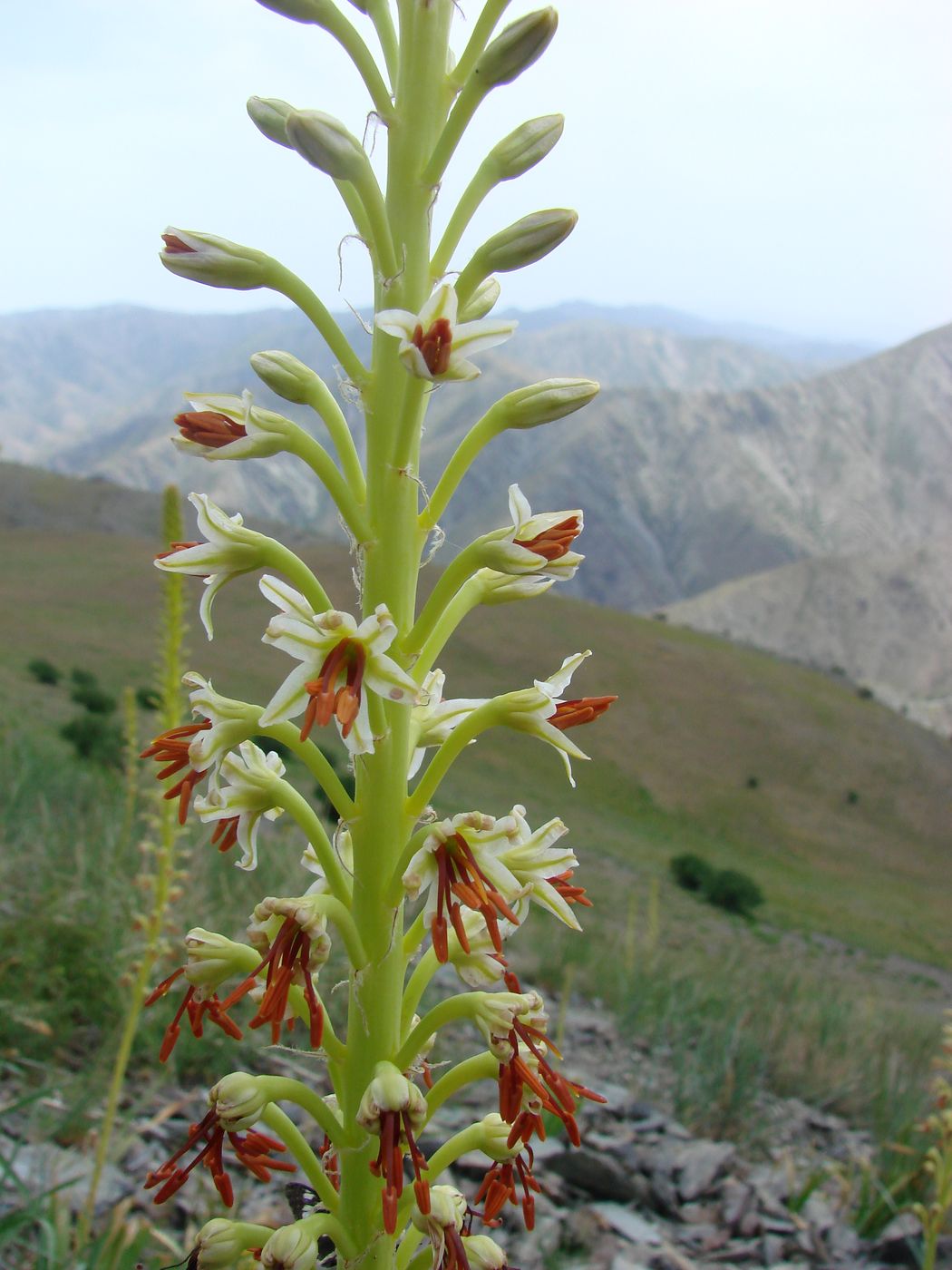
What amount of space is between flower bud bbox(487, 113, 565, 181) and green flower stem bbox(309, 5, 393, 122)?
11.1 inches

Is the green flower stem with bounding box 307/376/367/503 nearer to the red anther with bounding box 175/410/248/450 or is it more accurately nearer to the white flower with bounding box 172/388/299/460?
the white flower with bounding box 172/388/299/460

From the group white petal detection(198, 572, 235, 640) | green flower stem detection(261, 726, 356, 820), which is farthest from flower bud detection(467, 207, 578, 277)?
green flower stem detection(261, 726, 356, 820)

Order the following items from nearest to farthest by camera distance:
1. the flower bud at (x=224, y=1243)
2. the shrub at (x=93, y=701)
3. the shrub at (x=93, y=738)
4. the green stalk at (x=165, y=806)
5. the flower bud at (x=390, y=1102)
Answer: the flower bud at (x=390, y=1102)
the flower bud at (x=224, y=1243)
the green stalk at (x=165, y=806)
the shrub at (x=93, y=738)
the shrub at (x=93, y=701)

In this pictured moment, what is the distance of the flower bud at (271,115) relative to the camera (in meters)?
2.49

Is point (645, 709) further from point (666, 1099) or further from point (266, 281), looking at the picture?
point (266, 281)

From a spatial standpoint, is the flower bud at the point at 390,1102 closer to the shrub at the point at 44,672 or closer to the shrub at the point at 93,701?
the shrub at the point at 93,701

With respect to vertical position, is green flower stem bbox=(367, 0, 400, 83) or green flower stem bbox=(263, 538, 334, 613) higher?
green flower stem bbox=(367, 0, 400, 83)

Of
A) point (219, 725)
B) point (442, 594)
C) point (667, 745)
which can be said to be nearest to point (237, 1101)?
point (219, 725)

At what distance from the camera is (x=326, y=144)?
2.23 m

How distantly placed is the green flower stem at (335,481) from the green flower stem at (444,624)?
0.92 feet

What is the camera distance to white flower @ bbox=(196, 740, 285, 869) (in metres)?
2.31

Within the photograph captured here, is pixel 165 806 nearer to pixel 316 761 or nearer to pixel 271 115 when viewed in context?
pixel 316 761

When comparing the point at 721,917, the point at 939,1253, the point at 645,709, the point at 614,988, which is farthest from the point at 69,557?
the point at 939,1253

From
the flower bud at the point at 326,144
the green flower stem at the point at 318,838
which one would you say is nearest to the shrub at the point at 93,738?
the green flower stem at the point at 318,838
